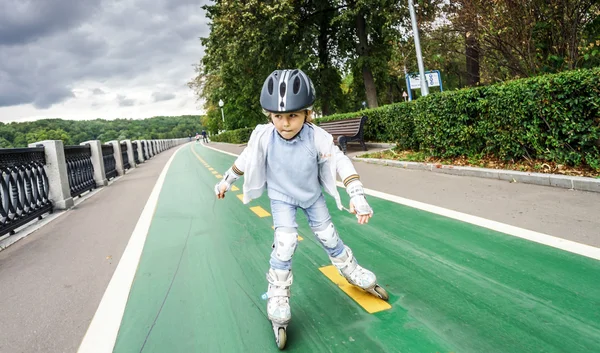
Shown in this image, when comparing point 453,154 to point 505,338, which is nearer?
point 505,338

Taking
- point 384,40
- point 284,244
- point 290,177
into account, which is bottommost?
point 284,244

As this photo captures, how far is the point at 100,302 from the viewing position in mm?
3225

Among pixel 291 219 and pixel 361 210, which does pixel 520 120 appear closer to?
pixel 361 210

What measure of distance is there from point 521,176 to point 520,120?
1.04 meters

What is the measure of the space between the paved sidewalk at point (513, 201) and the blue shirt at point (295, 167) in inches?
108

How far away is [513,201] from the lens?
5.13m

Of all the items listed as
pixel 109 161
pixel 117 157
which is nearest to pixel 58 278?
pixel 109 161

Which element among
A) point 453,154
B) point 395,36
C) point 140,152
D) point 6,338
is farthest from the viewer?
point 140,152

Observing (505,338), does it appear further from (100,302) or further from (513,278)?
(100,302)

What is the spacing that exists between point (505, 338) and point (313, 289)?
1371 millimetres

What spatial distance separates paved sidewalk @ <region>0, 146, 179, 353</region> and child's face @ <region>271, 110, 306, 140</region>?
78.9 inches

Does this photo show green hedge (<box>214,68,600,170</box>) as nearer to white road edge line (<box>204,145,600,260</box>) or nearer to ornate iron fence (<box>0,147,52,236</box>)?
white road edge line (<box>204,145,600,260</box>)

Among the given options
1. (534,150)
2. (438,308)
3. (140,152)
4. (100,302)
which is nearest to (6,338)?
(100,302)

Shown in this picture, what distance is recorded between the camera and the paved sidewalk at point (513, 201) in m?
3.97
